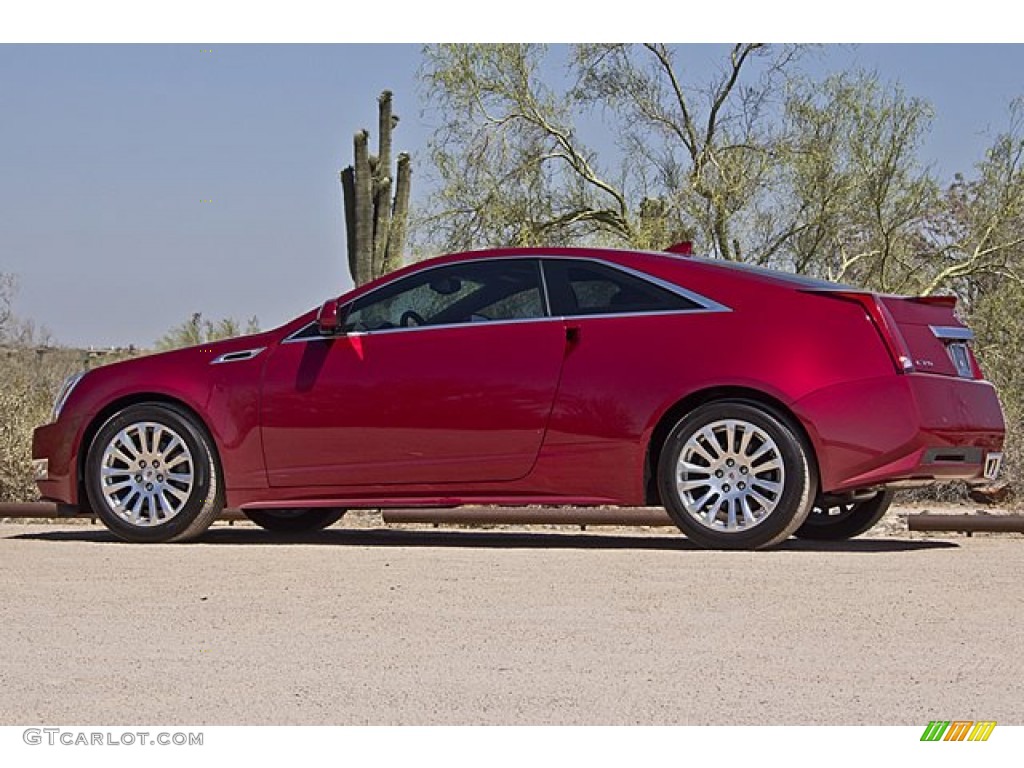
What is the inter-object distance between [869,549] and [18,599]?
4.51 meters

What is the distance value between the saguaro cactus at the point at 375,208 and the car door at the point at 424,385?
1384 cm

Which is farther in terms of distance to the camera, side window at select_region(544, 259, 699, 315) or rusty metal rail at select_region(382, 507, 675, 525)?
rusty metal rail at select_region(382, 507, 675, 525)

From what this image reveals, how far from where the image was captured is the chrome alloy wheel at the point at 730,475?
930cm

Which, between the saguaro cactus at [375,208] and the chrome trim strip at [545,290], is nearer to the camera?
the chrome trim strip at [545,290]

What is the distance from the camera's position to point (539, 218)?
88.9ft

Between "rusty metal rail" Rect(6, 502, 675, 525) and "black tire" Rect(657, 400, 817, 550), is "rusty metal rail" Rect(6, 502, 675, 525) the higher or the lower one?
the lower one

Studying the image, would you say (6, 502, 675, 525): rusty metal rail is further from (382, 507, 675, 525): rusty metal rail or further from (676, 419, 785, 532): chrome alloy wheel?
(676, 419, 785, 532): chrome alloy wheel

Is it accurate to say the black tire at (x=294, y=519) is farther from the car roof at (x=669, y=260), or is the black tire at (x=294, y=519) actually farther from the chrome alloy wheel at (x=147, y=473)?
the car roof at (x=669, y=260)

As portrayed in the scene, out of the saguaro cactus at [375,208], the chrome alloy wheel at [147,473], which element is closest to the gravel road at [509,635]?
the chrome alloy wheel at [147,473]

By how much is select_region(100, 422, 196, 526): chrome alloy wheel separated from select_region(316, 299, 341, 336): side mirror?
103 centimetres

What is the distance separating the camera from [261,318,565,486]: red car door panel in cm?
973

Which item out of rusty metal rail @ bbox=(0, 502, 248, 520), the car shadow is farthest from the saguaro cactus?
the car shadow
